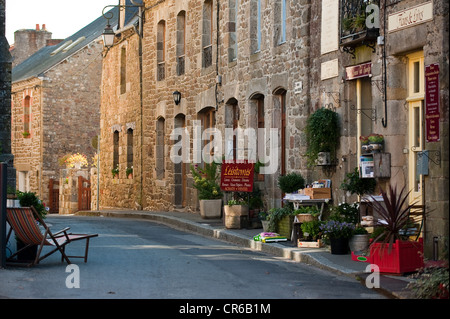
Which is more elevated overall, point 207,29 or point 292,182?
point 207,29

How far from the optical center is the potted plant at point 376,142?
1173 cm

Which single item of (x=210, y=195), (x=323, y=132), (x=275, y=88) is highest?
(x=275, y=88)

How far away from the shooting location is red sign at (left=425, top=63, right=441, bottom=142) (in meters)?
10.2

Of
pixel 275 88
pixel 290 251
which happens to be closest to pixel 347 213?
A: pixel 290 251

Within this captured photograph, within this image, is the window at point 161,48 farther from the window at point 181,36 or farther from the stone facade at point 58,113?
the stone facade at point 58,113

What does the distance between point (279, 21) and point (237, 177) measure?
10.8ft

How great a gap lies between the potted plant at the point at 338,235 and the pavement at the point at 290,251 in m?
0.13

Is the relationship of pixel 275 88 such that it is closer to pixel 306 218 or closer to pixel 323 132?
pixel 323 132

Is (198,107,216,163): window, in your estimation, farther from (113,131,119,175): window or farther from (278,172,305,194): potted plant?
(113,131,119,175): window

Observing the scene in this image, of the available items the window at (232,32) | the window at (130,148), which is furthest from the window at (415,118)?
the window at (130,148)

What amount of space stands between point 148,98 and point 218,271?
15354mm

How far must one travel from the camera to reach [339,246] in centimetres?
1127

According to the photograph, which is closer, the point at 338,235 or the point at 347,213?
the point at 338,235

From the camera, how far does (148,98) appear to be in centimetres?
2459
